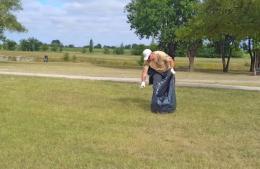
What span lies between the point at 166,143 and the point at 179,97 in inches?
280

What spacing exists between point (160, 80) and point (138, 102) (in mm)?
1963

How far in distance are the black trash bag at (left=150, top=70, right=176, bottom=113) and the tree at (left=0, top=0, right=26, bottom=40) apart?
1513 inches

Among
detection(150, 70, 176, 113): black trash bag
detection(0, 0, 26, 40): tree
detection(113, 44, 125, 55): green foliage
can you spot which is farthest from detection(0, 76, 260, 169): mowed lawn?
detection(113, 44, 125, 55): green foliage

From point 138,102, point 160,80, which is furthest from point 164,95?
point 138,102

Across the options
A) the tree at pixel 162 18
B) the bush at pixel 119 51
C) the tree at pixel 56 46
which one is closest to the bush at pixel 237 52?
the tree at pixel 162 18

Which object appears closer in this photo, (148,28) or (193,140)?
(193,140)

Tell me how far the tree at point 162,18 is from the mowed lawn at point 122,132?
38306 mm

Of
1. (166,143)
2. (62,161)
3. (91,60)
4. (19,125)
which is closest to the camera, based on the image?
(62,161)

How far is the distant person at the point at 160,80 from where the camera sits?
13.1 meters

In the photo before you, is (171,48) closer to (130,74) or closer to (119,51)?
(130,74)

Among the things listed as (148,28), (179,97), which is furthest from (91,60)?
(179,97)

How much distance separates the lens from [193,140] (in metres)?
9.97

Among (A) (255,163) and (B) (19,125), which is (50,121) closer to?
(B) (19,125)

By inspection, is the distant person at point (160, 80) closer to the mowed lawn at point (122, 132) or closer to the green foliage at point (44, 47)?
the mowed lawn at point (122, 132)
